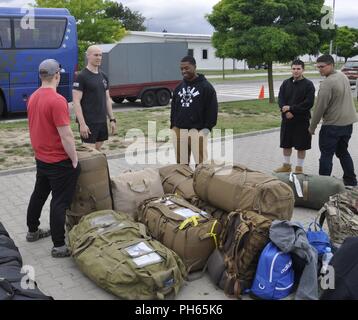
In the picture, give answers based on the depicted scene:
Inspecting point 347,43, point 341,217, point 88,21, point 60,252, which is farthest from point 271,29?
point 347,43

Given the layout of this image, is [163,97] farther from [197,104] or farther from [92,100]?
[92,100]

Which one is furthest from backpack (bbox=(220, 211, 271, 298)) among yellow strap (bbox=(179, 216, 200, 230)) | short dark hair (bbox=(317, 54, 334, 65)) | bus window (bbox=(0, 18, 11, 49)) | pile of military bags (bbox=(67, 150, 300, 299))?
bus window (bbox=(0, 18, 11, 49))

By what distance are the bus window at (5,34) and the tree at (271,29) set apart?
7.34 metres

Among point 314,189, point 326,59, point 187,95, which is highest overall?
point 326,59

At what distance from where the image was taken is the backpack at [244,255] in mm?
3832

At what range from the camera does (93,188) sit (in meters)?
4.73

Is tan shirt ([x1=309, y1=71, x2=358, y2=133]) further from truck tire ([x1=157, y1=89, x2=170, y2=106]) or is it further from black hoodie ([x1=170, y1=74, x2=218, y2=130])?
truck tire ([x1=157, y1=89, x2=170, y2=106])

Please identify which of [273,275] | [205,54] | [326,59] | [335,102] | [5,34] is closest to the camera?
[273,275]

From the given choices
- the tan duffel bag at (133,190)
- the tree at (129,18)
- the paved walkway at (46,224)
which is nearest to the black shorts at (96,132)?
the tan duffel bag at (133,190)

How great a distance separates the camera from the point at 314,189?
581 centimetres

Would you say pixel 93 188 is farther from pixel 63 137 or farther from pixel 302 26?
pixel 302 26

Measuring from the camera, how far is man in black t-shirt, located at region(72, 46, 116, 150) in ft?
18.4

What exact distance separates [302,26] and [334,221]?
1294cm

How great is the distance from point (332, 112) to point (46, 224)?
4.00 metres
